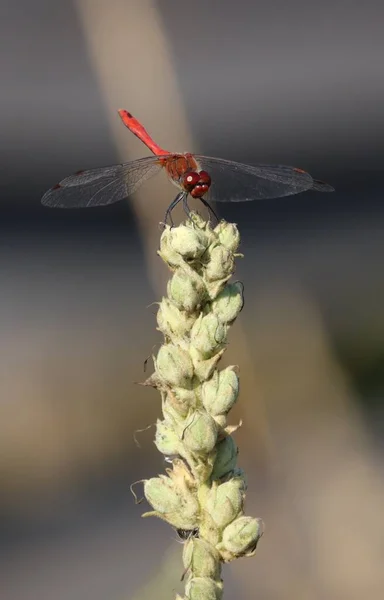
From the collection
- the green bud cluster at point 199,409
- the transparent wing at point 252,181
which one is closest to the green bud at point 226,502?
the green bud cluster at point 199,409

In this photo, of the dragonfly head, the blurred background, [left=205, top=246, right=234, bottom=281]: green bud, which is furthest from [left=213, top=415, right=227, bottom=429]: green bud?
the blurred background

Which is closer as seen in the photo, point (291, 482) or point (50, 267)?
point (291, 482)

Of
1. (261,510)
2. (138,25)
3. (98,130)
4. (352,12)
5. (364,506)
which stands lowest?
(261,510)

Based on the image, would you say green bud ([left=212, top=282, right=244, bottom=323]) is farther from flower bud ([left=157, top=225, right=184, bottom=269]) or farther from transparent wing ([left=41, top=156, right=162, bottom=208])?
transparent wing ([left=41, top=156, right=162, bottom=208])

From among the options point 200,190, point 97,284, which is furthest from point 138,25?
point 97,284

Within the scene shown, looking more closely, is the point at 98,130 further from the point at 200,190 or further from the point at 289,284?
the point at 200,190

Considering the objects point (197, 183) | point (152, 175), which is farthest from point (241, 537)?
point (152, 175)
